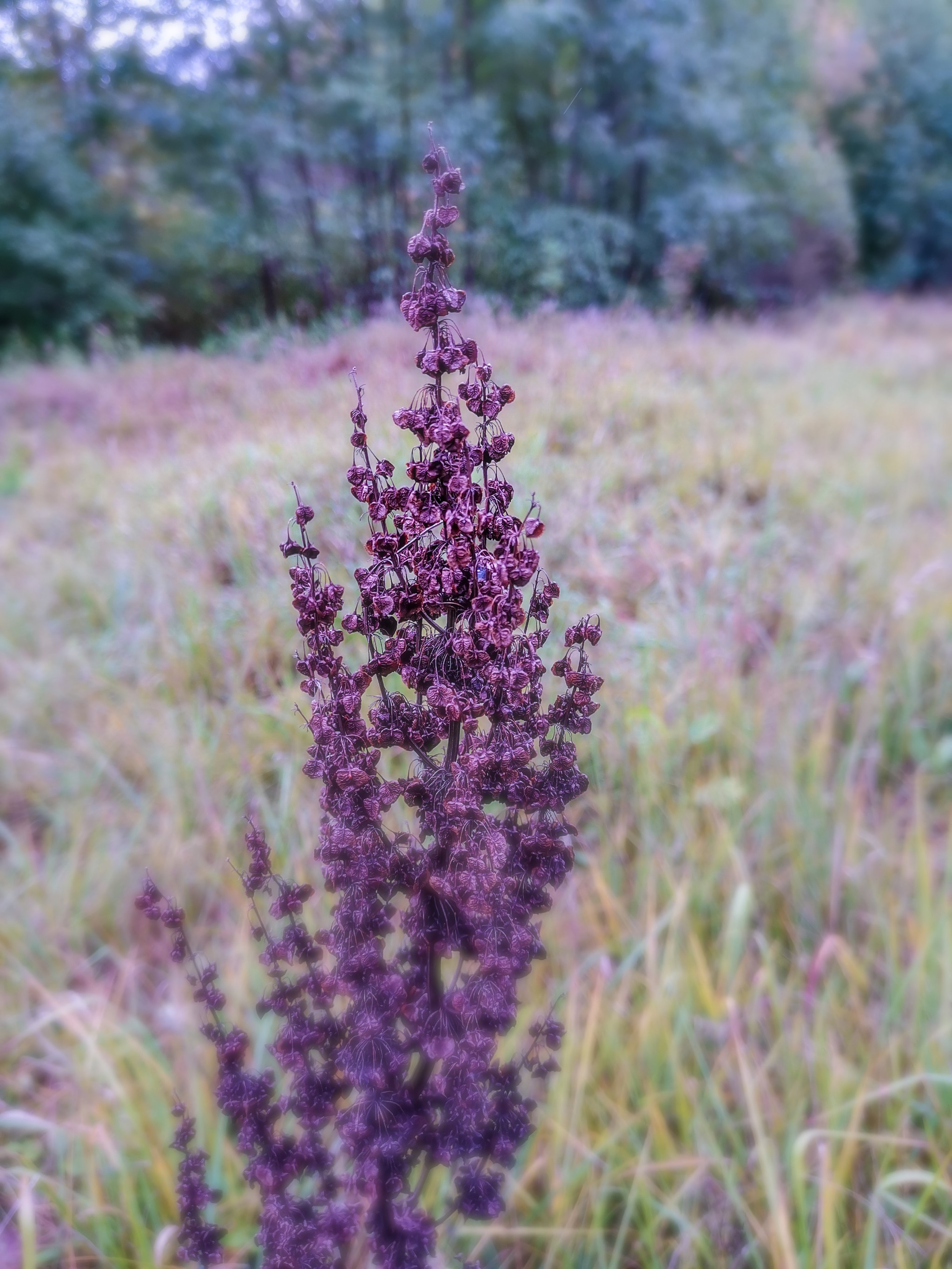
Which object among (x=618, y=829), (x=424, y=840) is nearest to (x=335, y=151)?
(x=618, y=829)

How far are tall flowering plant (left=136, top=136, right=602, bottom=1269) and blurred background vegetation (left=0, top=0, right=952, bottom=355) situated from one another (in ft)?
26.0

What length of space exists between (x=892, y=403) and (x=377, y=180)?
620cm

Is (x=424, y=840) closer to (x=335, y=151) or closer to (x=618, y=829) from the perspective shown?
(x=618, y=829)

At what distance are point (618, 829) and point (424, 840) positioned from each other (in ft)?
4.74

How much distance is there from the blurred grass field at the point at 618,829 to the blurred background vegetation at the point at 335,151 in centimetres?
514

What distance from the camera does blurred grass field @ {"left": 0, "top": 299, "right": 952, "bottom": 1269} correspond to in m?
1.50

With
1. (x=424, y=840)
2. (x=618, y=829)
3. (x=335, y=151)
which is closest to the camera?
(x=424, y=840)

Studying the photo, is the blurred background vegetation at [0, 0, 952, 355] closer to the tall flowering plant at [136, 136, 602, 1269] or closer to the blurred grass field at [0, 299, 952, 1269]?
the blurred grass field at [0, 299, 952, 1269]

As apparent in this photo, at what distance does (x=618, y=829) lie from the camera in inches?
86.5

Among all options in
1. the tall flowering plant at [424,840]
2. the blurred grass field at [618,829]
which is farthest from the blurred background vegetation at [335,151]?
the tall flowering plant at [424,840]

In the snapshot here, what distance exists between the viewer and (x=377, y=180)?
9.41m

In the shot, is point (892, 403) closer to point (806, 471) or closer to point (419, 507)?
point (806, 471)

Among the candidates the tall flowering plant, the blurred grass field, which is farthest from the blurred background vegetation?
the tall flowering plant

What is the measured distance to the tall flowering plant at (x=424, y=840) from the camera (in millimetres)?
747
